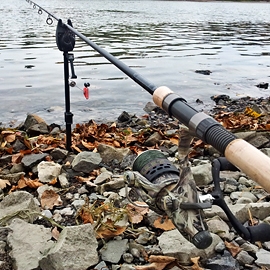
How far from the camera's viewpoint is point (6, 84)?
34.2 ft

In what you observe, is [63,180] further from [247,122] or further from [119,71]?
[119,71]

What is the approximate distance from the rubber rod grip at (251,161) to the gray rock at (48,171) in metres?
2.99

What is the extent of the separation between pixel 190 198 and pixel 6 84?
943cm

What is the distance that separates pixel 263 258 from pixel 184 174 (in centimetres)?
116

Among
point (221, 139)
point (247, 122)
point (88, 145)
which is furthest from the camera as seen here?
point (247, 122)

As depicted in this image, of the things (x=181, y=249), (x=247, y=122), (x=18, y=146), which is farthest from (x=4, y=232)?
(x=247, y=122)

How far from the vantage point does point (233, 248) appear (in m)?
2.79

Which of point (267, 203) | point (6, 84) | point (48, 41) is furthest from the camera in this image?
point (48, 41)

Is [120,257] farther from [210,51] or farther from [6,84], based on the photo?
[210,51]

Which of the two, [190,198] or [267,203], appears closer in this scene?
A: [190,198]

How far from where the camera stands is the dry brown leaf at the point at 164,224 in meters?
3.08

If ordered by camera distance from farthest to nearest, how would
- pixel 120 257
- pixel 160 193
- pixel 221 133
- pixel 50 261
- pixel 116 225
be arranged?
pixel 116 225
pixel 120 257
pixel 50 261
pixel 160 193
pixel 221 133

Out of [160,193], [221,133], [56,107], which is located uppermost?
[221,133]

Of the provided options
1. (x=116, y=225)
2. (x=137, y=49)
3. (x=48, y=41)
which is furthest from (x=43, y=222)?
(x=48, y=41)
